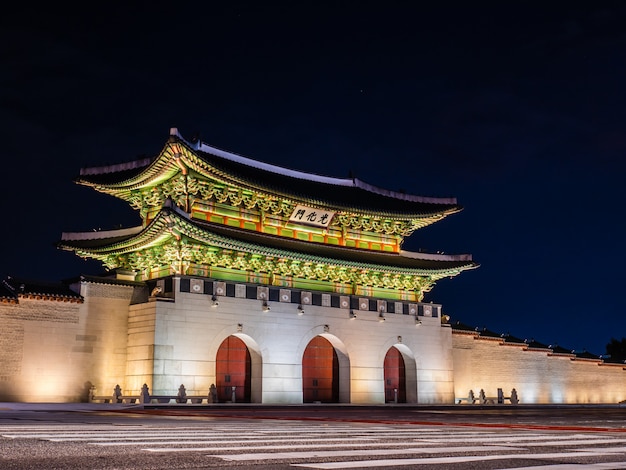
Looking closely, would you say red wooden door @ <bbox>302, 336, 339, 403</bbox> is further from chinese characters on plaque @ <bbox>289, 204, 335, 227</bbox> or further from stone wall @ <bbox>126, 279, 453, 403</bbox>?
chinese characters on plaque @ <bbox>289, 204, 335, 227</bbox>

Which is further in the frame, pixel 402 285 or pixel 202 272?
pixel 402 285

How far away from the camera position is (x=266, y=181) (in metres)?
40.3

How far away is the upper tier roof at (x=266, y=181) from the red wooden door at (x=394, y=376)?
8.73 meters

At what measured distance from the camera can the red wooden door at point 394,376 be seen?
44.8m

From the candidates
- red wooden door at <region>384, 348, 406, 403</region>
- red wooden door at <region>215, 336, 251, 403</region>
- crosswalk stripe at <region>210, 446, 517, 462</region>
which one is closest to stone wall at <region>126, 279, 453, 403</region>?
red wooden door at <region>384, 348, 406, 403</region>

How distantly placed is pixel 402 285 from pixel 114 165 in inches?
732

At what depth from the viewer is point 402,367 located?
45469mm

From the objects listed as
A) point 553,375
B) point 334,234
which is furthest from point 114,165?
point 553,375

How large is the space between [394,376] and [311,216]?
1117cm

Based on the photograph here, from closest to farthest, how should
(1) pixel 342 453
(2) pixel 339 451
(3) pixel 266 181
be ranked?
(1) pixel 342 453, (2) pixel 339 451, (3) pixel 266 181

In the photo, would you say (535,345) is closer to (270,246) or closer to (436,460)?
(270,246)

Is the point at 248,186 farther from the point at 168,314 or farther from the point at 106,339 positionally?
the point at 106,339

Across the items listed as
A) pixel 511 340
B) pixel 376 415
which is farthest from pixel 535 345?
pixel 376 415

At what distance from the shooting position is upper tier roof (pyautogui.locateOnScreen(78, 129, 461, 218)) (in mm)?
36094
